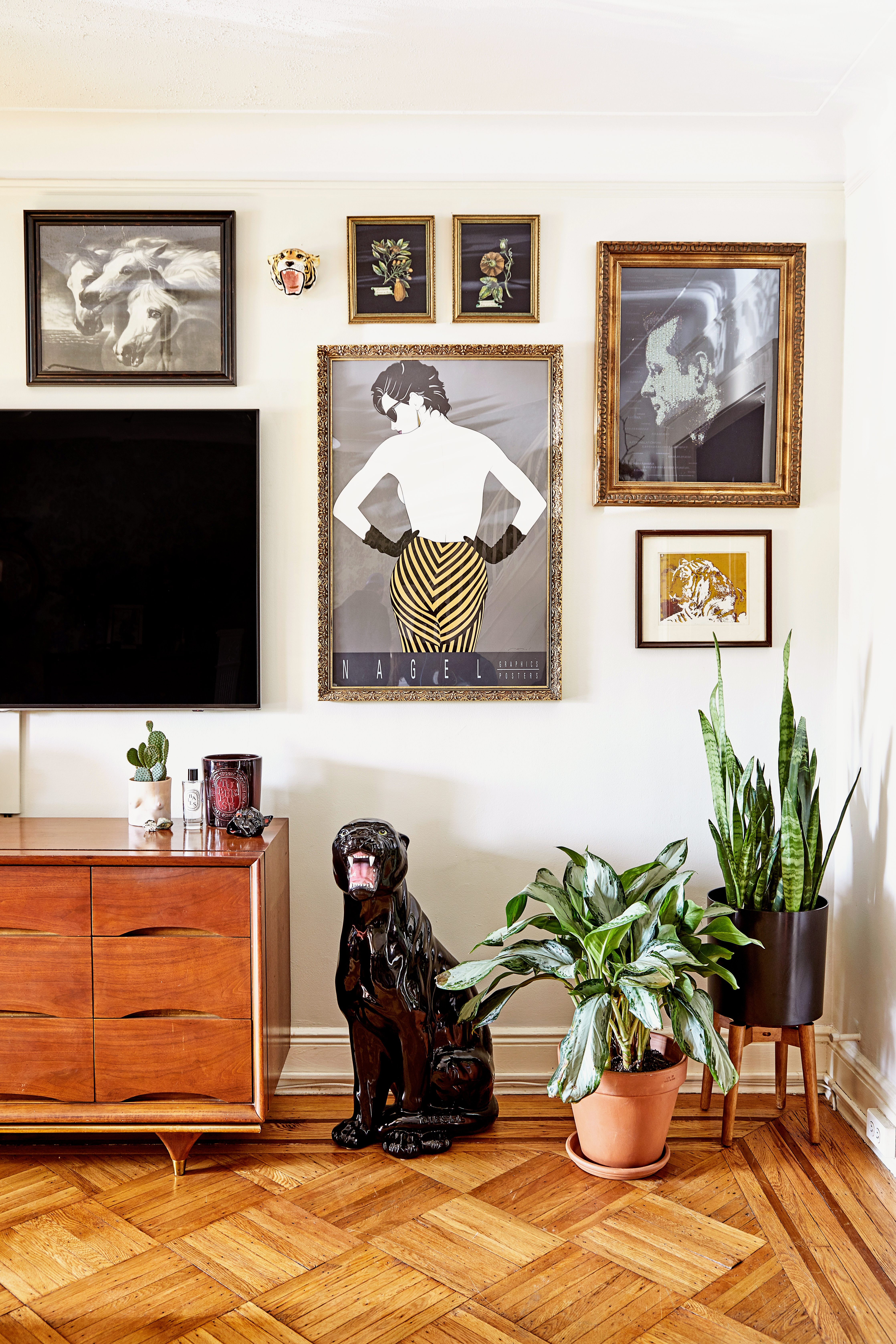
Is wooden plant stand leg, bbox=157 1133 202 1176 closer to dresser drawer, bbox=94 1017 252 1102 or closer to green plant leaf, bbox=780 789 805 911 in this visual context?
dresser drawer, bbox=94 1017 252 1102

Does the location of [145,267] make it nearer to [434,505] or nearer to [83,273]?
[83,273]

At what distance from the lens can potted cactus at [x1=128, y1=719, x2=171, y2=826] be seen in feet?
7.84

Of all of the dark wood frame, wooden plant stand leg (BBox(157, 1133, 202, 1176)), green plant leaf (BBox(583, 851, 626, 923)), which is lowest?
wooden plant stand leg (BBox(157, 1133, 202, 1176))

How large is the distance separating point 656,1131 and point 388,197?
2509mm

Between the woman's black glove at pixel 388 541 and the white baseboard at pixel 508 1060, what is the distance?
1.35 meters

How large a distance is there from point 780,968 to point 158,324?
92.1 inches

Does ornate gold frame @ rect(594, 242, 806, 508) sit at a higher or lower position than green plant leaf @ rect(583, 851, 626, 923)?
higher

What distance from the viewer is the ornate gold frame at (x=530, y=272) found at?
8.37 feet

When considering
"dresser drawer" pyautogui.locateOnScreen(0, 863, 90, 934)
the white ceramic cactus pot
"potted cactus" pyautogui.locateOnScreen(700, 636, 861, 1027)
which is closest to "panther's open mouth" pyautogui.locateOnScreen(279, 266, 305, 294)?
the white ceramic cactus pot

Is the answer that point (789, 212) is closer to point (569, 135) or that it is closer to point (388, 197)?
point (569, 135)

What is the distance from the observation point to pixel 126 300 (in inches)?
101

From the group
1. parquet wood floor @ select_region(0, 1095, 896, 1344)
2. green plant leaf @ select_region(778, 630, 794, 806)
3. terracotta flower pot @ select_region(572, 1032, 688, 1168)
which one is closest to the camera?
parquet wood floor @ select_region(0, 1095, 896, 1344)

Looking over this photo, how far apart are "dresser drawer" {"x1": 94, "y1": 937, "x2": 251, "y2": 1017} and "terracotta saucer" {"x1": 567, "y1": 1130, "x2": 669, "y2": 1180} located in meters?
0.88

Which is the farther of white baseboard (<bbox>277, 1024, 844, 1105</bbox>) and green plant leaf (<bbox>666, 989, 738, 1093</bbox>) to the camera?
white baseboard (<bbox>277, 1024, 844, 1105</bbox>)
